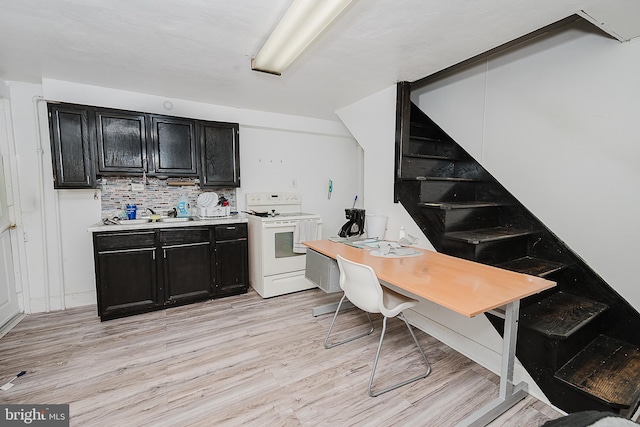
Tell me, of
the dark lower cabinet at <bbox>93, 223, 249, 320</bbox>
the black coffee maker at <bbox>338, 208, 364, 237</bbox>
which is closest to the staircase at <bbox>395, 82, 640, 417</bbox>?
the black coffee maker at <bbox>338, 208, 364, 237</bbox>

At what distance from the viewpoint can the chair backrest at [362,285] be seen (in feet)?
5.73

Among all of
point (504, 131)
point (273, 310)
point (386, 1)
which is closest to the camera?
point (386, 1)

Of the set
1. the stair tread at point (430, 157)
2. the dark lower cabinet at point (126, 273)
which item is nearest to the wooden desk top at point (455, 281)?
the stair tread at point (430, 157)

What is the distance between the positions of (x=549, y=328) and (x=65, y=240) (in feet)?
14.5

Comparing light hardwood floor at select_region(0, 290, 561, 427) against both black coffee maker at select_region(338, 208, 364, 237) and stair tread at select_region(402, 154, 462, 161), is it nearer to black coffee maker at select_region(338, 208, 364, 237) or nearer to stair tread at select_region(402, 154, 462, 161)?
black coffee maker at select_region(338, 208, 364, 237)

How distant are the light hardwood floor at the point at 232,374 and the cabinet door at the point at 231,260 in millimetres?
518

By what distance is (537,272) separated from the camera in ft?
6.41

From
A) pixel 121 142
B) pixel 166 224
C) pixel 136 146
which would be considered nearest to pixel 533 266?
pixel 166 224

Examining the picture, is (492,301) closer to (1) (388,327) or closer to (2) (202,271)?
(1) (388,327)

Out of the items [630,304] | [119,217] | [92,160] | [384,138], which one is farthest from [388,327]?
[92,160]

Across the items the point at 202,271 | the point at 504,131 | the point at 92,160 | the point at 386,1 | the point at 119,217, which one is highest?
the point at 386,1

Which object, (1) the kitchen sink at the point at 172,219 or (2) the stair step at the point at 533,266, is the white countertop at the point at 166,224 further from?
(2) the stair step at the point at 533,266

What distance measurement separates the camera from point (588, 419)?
793mm

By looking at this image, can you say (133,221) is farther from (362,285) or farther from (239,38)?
(362,285)
